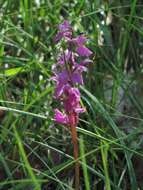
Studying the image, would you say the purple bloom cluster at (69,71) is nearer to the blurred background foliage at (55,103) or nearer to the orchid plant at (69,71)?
the orchid plant at (69,71)

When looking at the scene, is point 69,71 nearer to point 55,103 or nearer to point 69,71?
point 69,71

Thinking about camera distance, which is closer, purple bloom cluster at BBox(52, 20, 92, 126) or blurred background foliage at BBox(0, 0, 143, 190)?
purple bloom cluster at BBox(52, 20, 92, 126)

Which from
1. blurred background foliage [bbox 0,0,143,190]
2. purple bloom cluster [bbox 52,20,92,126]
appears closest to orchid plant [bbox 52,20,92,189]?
purple bloom cluster [bbox 52,20,92,126]

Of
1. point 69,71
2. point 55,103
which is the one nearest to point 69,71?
point 69,71

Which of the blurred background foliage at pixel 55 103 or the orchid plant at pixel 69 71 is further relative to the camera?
the blurred background foliage at pixel 55 103

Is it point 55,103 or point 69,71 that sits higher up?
point 69,71

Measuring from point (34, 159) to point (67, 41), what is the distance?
591 mm

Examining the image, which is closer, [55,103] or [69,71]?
[69,71]

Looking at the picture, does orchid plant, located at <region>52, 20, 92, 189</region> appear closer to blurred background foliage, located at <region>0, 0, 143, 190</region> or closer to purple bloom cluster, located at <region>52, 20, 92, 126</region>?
purple bloom cluster, located at <region>52, 20, 92, 126</region>

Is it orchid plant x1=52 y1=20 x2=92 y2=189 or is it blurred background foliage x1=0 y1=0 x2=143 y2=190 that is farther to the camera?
blurred background foliage x1=0 y1=0 x2=143 y2=190

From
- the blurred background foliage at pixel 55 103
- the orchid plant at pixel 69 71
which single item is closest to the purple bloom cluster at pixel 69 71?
the orchid plant at pixel 69 71

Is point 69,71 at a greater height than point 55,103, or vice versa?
point 69,71

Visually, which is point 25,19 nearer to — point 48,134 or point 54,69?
point 48,134

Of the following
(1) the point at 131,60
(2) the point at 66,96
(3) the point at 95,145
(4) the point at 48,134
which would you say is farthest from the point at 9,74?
(1) the point at 131,60
